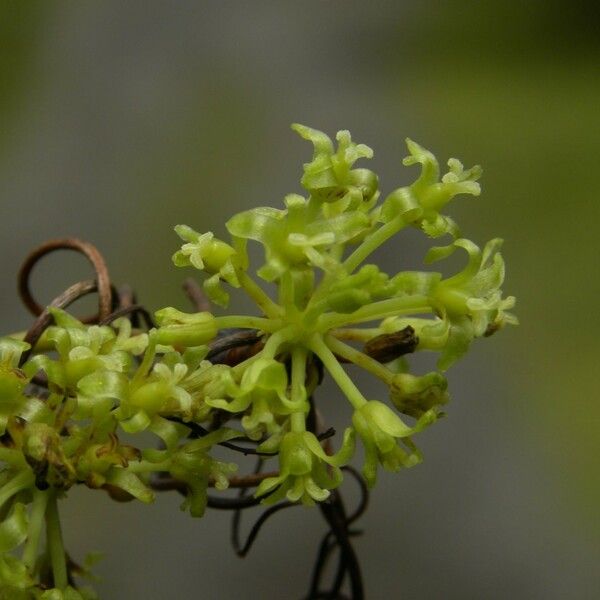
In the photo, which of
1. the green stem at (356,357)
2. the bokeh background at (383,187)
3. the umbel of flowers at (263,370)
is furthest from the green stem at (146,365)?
the bokeh background at (383,187)

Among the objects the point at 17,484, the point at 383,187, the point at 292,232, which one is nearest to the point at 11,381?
the point at 17,484

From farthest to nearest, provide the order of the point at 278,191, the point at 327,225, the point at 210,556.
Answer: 1. the point at 278,191
2. the point at 210,556
3. the point at 327,225

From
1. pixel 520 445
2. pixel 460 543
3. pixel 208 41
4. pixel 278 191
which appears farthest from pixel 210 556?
pixel 208 41

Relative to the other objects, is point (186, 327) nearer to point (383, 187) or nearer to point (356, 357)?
point (356, 357)

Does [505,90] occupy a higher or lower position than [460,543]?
higher

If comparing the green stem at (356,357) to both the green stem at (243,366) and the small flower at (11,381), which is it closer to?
the green stem at (243,366)

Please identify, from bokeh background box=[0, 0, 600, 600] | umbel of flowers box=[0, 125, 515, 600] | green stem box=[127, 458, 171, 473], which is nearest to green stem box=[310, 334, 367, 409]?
umbel of flowers box=[0, 125, 515, 600]

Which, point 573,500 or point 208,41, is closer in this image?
point 573,500

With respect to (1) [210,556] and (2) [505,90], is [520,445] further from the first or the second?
(2) [505,90]
